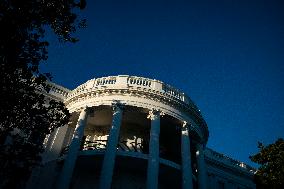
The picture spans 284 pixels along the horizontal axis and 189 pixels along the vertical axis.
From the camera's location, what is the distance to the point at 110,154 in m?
18.5

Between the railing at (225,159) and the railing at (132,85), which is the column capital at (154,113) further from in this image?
the railing at (225,159)

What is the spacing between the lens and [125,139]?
23.8 meters

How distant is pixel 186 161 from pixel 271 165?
583cm

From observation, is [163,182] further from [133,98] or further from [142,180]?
[133,98]

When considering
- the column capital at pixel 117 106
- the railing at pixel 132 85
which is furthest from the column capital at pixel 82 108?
the column capital at pixel 117 106

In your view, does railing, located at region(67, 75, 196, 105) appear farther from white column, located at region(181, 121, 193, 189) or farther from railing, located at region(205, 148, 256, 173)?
railing, located at region(205, 148, 256, 173)

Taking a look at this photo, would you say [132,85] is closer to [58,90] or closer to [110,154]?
[110,154]

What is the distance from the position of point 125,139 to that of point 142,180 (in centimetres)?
363

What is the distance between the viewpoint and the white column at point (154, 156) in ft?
58.7

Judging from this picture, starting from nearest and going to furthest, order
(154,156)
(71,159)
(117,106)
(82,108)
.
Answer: (71,159), (154,156), (117,106), (82,108)

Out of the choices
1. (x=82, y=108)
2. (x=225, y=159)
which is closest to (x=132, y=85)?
(x=82, y=108)

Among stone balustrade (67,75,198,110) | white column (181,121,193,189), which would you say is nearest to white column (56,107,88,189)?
stone balustrade (67,75,198,110)

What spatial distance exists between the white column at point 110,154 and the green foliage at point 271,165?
10114 mm

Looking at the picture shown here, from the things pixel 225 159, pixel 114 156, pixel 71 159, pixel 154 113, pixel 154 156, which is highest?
pixel 225 159
